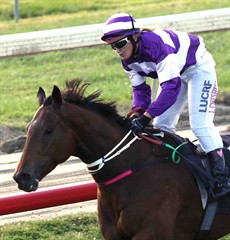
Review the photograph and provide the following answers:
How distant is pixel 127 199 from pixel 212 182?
68cm

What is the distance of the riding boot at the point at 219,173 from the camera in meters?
6.96

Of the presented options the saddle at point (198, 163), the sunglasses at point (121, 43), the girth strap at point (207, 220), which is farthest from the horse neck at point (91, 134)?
the girth strap at point (207, 220)

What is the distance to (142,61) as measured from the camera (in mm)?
7023

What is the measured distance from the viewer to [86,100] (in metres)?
6.73

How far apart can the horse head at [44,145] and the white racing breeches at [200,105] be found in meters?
1.11

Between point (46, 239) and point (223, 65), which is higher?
point (46, 239)

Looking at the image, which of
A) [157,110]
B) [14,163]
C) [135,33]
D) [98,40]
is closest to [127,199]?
[157,110]

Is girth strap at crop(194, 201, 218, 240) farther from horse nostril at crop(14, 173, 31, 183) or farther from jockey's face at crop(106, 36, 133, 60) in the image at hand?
horse nostril at crop(14, 173, 31, 183)

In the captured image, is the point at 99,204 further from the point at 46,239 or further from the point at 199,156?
the point at 46,239

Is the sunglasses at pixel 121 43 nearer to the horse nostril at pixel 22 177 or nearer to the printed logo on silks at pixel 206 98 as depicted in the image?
the printed logo on silks at pixel 206 98

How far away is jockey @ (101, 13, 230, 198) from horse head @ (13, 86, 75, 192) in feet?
1.93

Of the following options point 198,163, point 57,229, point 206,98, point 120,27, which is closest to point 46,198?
point 57,229

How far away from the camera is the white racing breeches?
7.10 m

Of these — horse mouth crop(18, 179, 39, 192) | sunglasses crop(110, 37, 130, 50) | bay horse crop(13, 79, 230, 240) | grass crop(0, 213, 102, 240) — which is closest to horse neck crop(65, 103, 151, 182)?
bay horse crop(13, 79, 230, 240)
